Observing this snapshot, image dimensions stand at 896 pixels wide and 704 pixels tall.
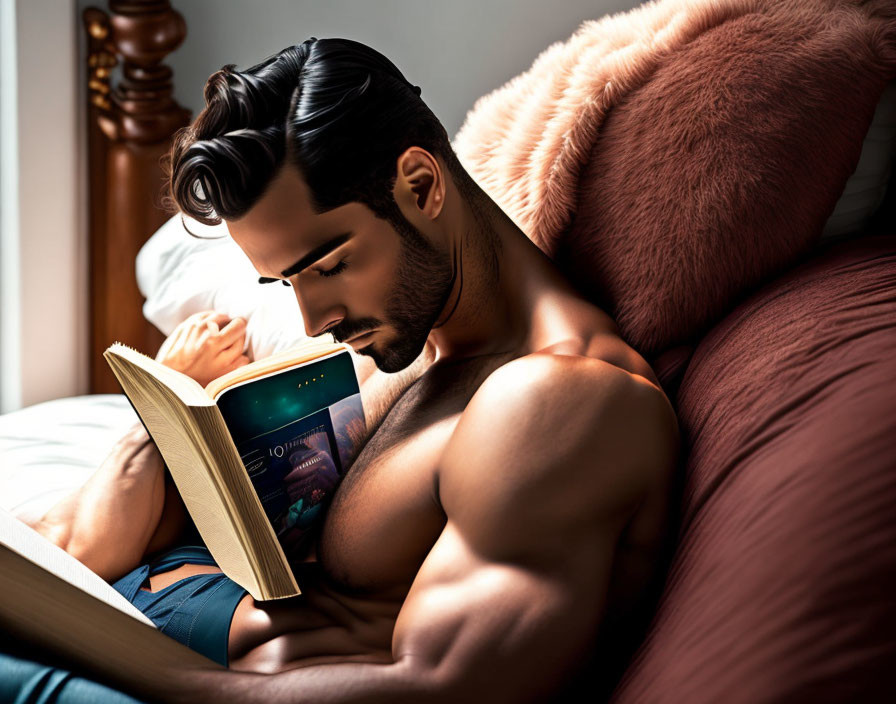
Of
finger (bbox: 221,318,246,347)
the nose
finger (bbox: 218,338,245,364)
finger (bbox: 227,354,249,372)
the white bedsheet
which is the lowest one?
the white bedsheet

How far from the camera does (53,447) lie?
141 cm

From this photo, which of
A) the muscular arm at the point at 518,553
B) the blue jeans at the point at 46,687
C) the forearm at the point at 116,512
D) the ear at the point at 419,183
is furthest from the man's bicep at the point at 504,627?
the forearm at the point at 116,512

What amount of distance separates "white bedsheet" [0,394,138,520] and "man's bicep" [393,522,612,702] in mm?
752

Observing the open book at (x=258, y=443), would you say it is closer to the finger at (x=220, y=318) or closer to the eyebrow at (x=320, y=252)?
the eyebrow at (x=320, y=252)

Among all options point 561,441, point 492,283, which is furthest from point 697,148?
point 561,441

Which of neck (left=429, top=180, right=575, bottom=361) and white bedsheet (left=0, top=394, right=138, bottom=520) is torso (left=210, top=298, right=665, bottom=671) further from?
white bedsheet (left=0, top=394, right=138, bottom=520)

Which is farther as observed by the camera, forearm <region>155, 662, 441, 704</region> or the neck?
the neck

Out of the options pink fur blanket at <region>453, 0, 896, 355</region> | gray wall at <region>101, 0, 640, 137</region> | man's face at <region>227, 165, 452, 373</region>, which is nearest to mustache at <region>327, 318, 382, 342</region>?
man's face at <region>227, 165, 452, 373</region>

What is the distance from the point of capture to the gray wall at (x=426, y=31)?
1615 millimetres

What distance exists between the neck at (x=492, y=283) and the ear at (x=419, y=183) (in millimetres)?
34

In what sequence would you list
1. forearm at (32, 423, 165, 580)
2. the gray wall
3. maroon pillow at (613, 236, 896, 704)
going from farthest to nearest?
the gray wall, forearm at (32, 423, 165, 580), maroon pillow at (613, 236, 896, 704)

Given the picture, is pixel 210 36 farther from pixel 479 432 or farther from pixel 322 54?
pixel 479 432

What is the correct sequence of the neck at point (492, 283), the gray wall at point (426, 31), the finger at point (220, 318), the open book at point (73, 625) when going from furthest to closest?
the gray wall at point (426, 31) < the finger at point (220, 318) < the neck at point (492, 283) < the open book at point (73, 625)

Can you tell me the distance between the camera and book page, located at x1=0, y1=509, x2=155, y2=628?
655 mm
